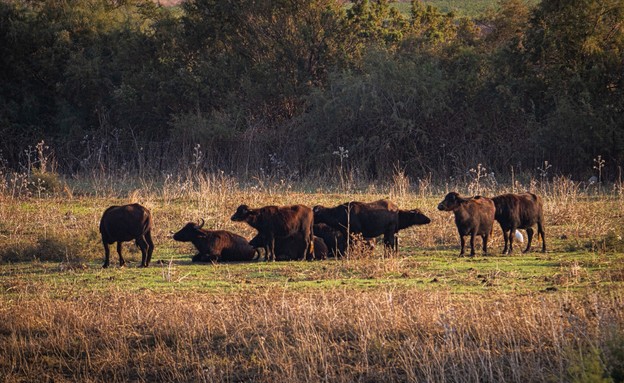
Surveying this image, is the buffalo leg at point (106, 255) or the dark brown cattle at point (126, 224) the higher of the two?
the dark brown cattle at point (126, 224)

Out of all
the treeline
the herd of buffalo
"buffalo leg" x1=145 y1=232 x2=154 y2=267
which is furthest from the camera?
the treeline

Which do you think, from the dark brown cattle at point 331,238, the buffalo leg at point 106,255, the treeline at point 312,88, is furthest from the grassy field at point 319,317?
the treeline at point 312,88

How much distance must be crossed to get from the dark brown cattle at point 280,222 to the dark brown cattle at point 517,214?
3353mm

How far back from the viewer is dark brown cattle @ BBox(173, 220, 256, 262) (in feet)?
53.9

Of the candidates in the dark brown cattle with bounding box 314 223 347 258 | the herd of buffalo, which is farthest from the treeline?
the dark brown cattle with bounding box 314 223 347 258

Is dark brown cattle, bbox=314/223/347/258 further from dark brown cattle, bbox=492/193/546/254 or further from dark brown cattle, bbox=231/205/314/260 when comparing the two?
dark brown cattle, bbox=492/193/546/254

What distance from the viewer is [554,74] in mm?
28438

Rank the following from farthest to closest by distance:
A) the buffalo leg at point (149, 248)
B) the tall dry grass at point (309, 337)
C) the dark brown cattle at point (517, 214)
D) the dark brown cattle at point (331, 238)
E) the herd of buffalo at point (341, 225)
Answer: the dark brown cattle at point (331, 238) → the dark brown cattle at point (517, 214) → the herd of buffalo at point (341, 225) → the buffalo leg at point (149, 248) → the tall dry grass at point (309, 337)

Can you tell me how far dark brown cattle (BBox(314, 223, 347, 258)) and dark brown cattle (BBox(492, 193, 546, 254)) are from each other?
277 cm

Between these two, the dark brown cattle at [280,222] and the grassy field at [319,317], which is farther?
the dark brown cattle at [280,222]

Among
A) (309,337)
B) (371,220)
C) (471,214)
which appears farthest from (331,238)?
(309,337)

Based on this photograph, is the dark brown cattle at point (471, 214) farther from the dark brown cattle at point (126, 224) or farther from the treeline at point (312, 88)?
the treeline at point (312, 88)

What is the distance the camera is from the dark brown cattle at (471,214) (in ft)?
53.0

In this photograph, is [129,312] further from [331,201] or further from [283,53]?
[283,53]
